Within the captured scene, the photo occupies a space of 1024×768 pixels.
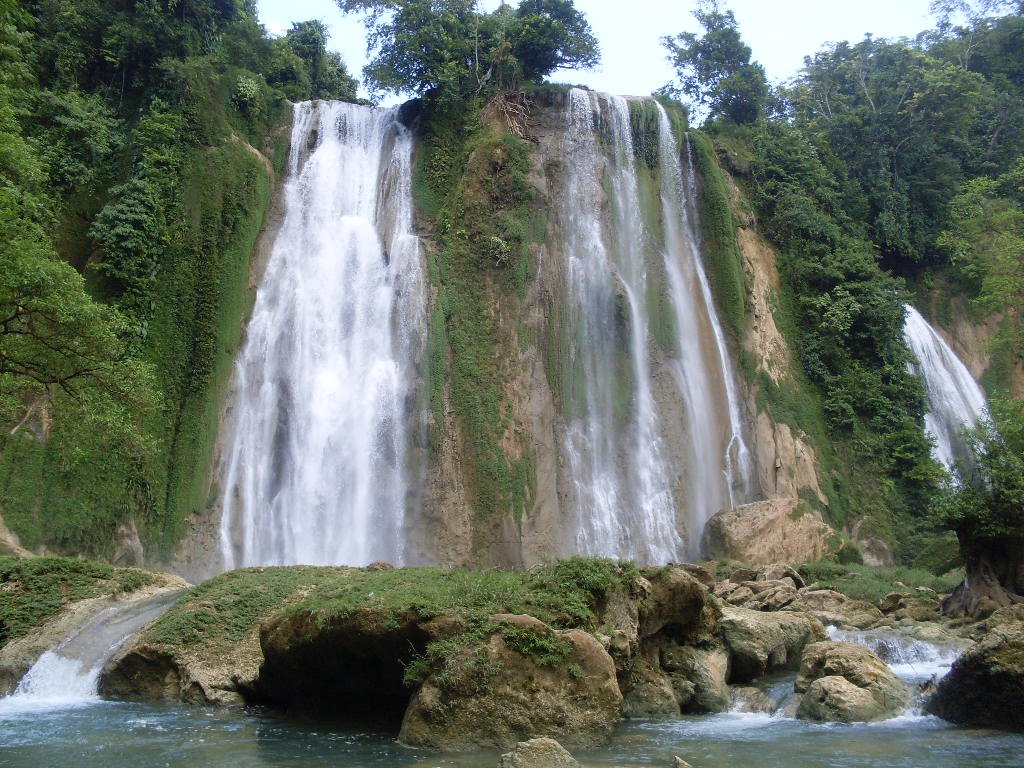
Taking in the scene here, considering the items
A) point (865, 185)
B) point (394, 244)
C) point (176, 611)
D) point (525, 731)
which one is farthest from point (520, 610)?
point (865, 185)

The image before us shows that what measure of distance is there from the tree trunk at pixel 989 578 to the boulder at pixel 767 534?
6.91 meters

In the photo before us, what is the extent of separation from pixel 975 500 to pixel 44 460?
67.8 ft

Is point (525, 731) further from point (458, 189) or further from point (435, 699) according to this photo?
point (458, 189)

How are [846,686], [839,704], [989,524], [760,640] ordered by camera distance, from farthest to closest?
[989,524]
[760,640]
[846,686]
[839,704]

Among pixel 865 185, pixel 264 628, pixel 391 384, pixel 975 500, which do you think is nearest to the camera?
pixel 264 628

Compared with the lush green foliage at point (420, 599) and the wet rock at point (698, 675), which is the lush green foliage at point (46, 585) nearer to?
the lush green foliage at point (420, 599)

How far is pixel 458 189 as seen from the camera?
94.8 feet

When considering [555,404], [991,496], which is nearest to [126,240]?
[555,404]

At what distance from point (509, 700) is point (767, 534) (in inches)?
650

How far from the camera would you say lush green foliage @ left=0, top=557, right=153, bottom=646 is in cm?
1353

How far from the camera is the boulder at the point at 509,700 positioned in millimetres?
8812

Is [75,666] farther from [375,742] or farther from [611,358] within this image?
[611,358]

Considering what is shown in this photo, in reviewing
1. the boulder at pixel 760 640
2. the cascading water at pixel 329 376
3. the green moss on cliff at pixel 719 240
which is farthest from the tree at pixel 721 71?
→ the boulder at pixel 760 640

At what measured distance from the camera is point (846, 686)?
10844 mm
